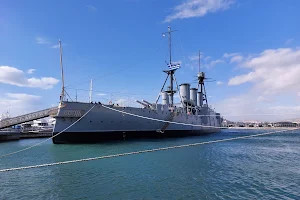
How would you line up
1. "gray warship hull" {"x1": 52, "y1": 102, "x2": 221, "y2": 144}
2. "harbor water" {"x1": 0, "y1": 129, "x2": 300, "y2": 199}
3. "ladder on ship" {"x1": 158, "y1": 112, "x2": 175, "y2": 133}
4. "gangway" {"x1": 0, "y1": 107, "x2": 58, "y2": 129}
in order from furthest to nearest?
"ladder on ship" {"x1": 158, "y1": 112, "x2": 175, "y2": 133} < "gangway" {"x1": 0, "y1": 107, "x2": 58, "y2": 129} < "gray warship hull" {"x1": 52, "y1": 102, "x2": 221, "y2": 144} < "harbor water" {"x1": 0, "y1": 129, "x2": 300, "y2": 199}

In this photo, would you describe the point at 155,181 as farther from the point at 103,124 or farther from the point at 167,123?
the point at 167,123

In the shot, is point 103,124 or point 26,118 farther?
point 26,118

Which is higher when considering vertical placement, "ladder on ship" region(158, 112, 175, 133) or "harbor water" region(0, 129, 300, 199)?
"ladder on ship" region(158, 112, 175, 133)

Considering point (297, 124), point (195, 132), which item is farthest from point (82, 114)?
point (297, 124)

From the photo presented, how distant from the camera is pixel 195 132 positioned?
4584cm

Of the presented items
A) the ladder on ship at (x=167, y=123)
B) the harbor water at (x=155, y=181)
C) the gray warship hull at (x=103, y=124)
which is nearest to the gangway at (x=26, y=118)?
the gray warship hull at (x=103, y=124)

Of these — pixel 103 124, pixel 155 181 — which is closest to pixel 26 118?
pixel 103 124

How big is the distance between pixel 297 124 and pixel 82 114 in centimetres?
12324

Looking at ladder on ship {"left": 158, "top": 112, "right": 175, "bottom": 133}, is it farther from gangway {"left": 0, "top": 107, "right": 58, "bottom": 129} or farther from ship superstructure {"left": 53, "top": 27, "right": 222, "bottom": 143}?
gangway {"left": 0, "top": 107, "right": 58, "bottom": 129}

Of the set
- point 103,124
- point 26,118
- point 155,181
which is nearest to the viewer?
point 155,181

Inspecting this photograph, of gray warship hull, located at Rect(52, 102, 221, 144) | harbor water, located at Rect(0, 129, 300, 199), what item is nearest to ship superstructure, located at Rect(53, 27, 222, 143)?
gray warship hull, located at Rect(52, 102, 221, 144)

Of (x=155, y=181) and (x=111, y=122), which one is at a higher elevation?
(x=111, y=122)

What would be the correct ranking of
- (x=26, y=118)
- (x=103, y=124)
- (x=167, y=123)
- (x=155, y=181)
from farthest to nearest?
(x=167, y=123) < (x=26, y=118) < (x=103, y=124) < (x=155, y=181)

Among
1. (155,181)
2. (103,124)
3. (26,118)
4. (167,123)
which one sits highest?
(26,118)
